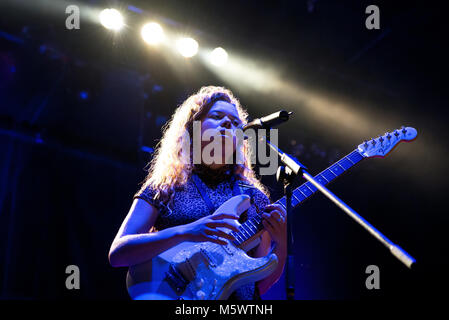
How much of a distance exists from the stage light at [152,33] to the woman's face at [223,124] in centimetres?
230

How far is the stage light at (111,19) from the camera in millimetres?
4156

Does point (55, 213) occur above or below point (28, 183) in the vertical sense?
below


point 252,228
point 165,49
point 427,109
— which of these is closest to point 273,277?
point 252,228

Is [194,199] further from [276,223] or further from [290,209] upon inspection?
[290,209]

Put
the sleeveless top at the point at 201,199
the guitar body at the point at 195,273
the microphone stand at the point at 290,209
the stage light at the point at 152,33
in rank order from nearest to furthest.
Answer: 1. the microphone stand at the point at 290,209
2. the guitar body at the point at 195,273
3. the sleeveless top at the point at 201,199
4. the stage light at the point at 152,33

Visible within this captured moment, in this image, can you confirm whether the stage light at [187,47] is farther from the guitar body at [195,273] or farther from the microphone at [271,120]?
the guitar body at [195,273]

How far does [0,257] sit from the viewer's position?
3.71 metres

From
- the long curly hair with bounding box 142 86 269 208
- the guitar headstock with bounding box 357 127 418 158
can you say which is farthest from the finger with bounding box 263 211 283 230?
the guitar headstock with bounding box 357 127 418 158

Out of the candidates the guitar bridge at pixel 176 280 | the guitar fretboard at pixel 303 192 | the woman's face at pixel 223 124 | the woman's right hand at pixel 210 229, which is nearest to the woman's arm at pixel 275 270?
the guitar fretboard at pixel 303 192

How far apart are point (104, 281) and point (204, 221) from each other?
2.91 meters

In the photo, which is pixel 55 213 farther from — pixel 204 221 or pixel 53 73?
pixel 204 221

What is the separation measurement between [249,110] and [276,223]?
348cm

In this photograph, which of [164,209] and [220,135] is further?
[220,135]

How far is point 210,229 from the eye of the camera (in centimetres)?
185
